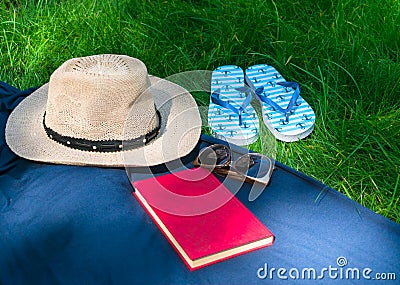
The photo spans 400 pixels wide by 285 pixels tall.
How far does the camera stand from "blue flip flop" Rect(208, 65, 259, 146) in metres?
2.12

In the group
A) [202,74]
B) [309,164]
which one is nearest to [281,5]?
[202,74]

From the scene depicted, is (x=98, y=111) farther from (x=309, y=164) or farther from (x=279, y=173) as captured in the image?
(x=309, y=164)

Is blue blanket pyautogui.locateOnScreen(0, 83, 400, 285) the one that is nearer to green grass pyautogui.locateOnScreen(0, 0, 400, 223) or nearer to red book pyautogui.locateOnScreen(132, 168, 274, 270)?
red book pyautogui.locateOnScreen(132, 168, 274, 270)

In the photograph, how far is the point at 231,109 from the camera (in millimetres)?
2258

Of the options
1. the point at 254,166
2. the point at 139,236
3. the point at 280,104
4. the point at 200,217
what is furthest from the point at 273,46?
the point at 139,236

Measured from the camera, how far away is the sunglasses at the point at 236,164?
1.86 m

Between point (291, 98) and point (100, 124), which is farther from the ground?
point (100, 124)

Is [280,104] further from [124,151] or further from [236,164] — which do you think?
[124,151]

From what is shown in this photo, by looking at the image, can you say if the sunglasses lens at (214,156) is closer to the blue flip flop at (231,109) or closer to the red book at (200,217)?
the red book at (200,217)

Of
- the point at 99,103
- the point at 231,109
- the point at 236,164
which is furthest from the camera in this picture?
the point at 231,109

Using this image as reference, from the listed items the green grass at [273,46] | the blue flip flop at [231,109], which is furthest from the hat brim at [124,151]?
the green grass at [273,46]

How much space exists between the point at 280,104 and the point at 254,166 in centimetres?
48

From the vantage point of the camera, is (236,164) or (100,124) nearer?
(100,124)

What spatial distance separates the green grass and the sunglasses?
14cm
